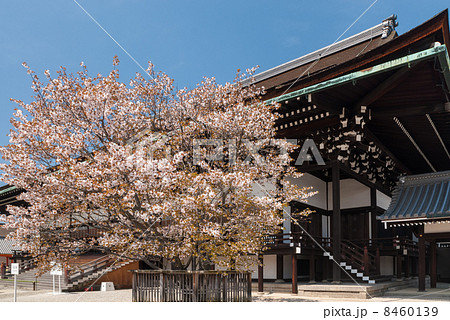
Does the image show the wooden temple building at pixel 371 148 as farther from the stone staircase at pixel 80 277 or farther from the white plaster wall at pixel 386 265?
the stone staircase at pixel 80 277

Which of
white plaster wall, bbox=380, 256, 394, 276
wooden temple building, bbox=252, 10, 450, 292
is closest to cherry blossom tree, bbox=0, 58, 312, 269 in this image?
wooden temple building, bbox=252, 10, 450, 292

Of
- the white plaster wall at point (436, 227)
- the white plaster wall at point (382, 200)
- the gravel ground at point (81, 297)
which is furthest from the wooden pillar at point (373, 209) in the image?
the gravel ground at point (81, 297)

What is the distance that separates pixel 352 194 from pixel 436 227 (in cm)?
589

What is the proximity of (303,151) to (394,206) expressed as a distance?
12.3 ft

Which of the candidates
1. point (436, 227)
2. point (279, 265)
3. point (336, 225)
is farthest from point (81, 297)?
point (436, 227)

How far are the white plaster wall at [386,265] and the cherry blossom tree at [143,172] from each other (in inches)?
425

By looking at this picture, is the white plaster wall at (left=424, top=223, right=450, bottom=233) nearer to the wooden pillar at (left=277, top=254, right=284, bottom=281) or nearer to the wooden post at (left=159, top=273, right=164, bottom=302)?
the wooden pillar at (left=277, top=254, right=284, bottom=281)

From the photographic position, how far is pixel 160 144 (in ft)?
38.5

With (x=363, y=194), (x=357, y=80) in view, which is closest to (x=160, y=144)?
(x=357, y=80)

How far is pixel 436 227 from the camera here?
44.9ft

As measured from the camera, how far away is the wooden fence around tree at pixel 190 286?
34.9 feet

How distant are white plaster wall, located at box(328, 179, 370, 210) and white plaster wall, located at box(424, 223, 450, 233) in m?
5.12

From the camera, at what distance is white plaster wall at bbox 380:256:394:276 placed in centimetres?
2041

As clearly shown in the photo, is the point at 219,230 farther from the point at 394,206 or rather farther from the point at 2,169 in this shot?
the point at 394,206
